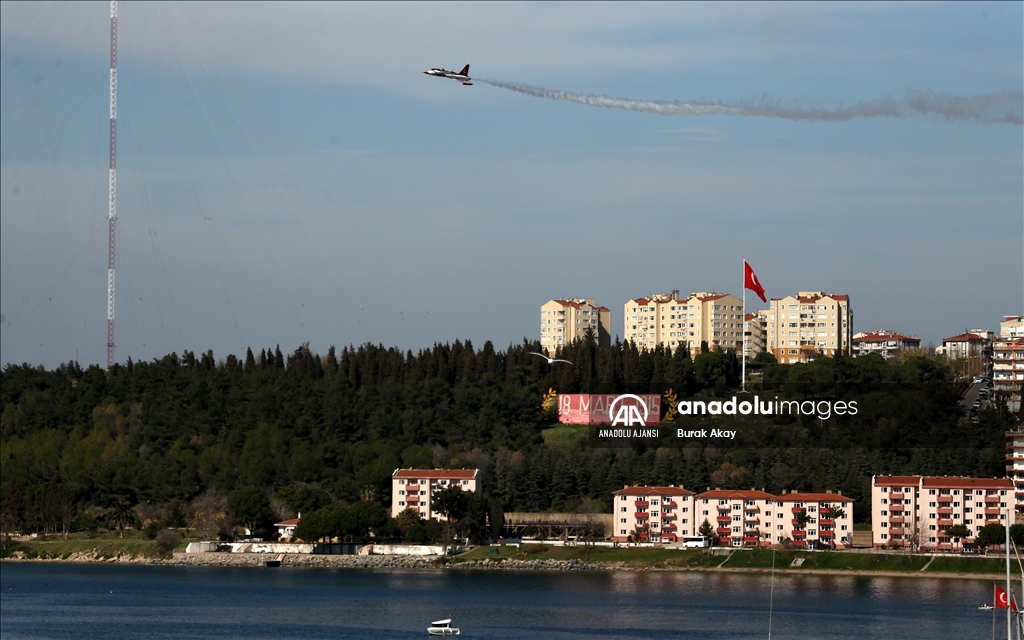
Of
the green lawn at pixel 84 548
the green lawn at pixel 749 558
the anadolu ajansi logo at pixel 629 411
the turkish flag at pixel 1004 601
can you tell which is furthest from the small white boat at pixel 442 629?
the anadolu ajansi logo at pixel 629 411

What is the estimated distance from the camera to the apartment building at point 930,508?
68.2 m

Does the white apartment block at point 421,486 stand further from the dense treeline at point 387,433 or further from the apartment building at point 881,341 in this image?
the apartment building at point 881,341

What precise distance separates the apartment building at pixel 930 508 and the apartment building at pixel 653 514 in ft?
29.1

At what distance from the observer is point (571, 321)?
135m

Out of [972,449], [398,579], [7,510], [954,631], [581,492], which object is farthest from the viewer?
[7,510]

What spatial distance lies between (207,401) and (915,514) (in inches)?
1952

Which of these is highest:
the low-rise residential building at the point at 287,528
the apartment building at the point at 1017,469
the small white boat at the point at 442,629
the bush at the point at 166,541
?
the apartment building at the point at 1017,469

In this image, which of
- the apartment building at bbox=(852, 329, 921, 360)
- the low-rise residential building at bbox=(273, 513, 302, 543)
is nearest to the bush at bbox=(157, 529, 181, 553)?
the low-rise residential building at bbox=(273, 513, 302, 543)

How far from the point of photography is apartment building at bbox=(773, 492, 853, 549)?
69.3 metres

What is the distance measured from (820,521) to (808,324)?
53289mm

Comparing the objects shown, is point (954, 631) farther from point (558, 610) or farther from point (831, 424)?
point (831, 424)

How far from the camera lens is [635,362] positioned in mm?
99188

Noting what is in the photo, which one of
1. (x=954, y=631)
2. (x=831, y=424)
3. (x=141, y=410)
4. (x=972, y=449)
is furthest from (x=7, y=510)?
(x=954, y=631)

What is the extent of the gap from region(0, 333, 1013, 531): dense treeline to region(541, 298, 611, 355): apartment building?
87.0ft
